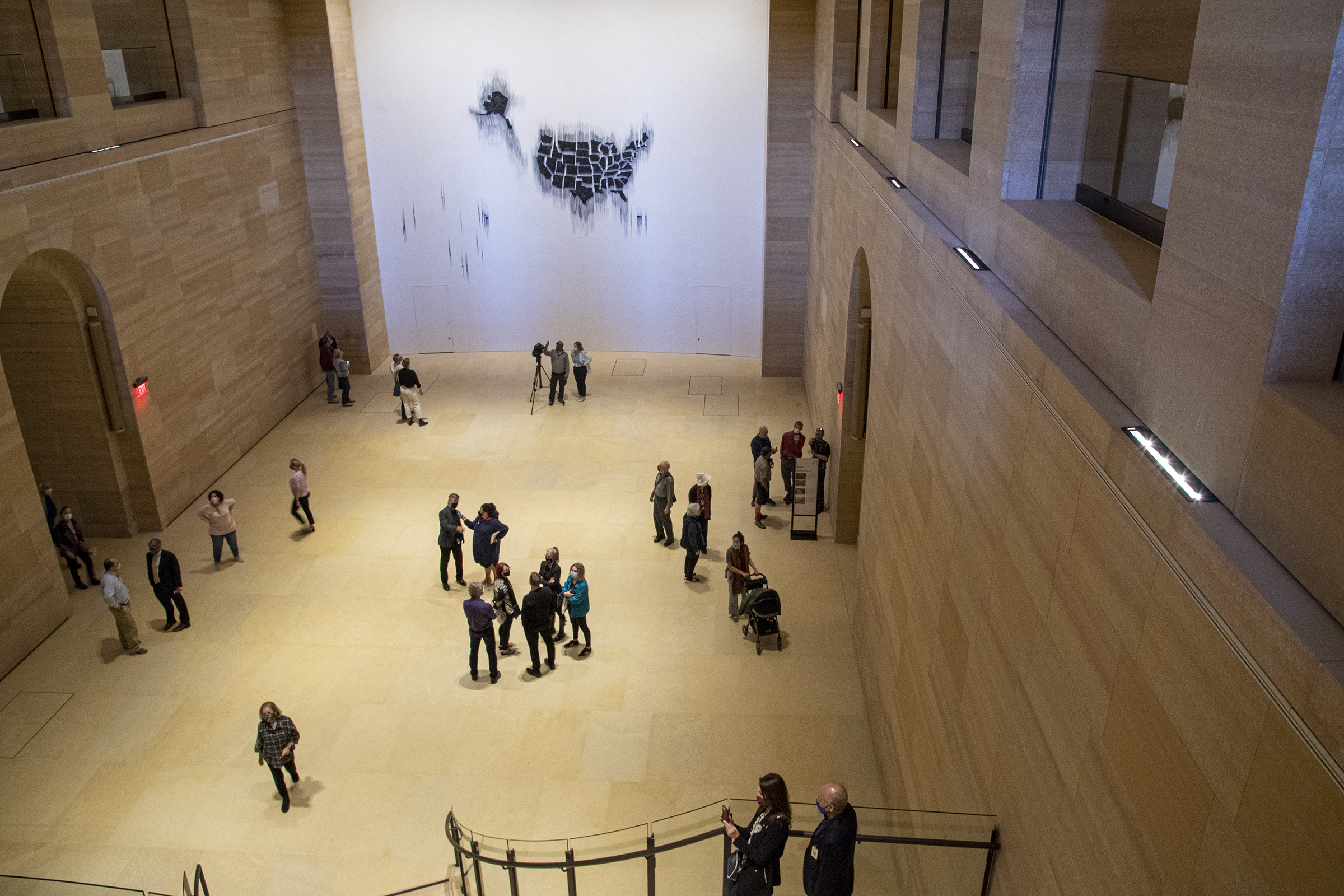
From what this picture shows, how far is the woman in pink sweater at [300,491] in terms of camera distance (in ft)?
41.2

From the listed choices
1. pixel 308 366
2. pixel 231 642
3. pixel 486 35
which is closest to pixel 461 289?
pixel 308 366

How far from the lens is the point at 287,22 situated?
16984mm

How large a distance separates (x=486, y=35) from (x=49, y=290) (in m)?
9.73

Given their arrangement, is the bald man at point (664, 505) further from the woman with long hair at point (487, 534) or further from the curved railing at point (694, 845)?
the curved railing at point (694, 845)

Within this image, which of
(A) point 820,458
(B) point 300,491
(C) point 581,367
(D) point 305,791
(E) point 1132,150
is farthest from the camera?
(C) point 581,367

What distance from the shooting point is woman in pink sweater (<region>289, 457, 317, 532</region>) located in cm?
1256

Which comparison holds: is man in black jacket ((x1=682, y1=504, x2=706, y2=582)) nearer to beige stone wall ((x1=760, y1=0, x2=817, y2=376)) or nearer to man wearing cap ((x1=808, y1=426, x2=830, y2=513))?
man wearing cap ((x1=808, y1=426, x2=830, y2=513))

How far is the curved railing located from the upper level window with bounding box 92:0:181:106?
10.6 meters

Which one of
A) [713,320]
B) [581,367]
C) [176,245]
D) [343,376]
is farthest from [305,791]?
[713,320]

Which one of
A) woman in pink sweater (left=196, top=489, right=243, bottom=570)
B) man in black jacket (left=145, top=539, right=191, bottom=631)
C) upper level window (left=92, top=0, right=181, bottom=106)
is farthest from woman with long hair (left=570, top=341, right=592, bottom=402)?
man in black jacket (left=145, top=539, right=191, bottom=631)

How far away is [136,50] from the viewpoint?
12930 millimetres

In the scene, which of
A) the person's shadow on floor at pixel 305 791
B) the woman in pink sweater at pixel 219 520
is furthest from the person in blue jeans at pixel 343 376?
the person's shadow on floor at pixel 305 791

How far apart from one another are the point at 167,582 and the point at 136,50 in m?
7.37

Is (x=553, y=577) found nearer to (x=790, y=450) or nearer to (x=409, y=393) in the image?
(x=790, y=450)
